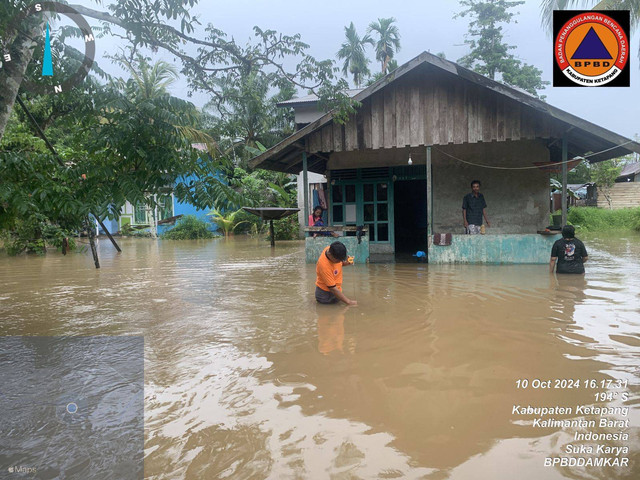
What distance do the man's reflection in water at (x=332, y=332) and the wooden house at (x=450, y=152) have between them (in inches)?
186

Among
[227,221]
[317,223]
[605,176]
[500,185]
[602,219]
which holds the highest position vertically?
[605,176]

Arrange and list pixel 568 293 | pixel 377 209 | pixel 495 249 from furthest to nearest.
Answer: pixel 377 209, pixel 495 249, pixel 568 293

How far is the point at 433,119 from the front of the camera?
10.0m

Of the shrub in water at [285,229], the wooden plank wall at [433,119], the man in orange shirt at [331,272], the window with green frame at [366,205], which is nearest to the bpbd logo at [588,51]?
the wooden plank wall at [433,119]

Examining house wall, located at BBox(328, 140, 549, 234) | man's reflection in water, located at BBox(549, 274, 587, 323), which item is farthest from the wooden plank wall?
man's reflection in water, located at BBox(549, 274, 587, 323)

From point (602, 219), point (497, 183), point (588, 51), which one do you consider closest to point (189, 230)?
A: point (497, 183)

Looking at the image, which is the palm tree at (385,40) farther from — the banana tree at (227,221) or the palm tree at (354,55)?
the banana tree at (227,221)

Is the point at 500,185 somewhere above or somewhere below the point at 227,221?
above

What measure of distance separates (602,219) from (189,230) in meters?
24.1

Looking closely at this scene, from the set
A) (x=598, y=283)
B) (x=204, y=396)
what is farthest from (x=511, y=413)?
(x=598, y=283)

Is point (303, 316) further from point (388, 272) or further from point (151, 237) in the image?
point (151, 237)

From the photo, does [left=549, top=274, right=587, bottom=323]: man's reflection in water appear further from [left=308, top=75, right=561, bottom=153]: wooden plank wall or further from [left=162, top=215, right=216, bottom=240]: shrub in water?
[left=162, top=215, right=216, bottom=240]: shrub in water

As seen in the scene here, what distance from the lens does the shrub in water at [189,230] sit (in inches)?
987

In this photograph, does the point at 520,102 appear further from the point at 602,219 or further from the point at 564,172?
the point at 602,219
